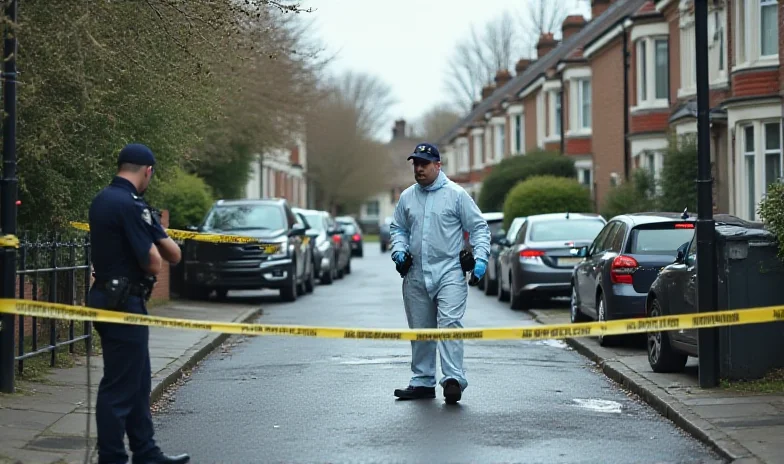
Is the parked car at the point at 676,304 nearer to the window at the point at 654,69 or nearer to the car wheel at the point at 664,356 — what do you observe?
the car wheel at the point at 664,356

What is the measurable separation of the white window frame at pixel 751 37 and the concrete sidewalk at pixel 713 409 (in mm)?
12025

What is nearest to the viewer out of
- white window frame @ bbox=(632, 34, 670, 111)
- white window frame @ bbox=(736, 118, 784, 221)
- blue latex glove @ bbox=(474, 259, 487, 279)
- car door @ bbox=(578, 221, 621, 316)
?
blue latex glove @ bbox=(474, 259, 487, 279)

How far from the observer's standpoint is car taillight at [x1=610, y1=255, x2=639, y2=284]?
13539mm

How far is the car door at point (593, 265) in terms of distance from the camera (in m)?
14.5

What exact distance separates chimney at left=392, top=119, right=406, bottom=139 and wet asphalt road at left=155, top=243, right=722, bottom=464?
13496 cm

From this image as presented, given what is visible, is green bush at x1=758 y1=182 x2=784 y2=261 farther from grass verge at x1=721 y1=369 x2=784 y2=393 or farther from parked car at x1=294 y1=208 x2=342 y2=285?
parked car at x1=294 y1=208 x2=342 y2=285

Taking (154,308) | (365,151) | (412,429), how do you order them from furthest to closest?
(365,151) < (154,308) < (412,429)

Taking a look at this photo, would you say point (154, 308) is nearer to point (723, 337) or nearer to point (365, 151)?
point (723, 337)

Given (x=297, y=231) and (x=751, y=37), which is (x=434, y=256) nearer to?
(x=297, y=231)

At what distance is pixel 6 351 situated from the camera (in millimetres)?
9453

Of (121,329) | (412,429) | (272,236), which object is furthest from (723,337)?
(272,236)

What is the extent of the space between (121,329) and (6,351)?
2.82 metres

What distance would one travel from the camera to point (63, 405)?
9.45 m

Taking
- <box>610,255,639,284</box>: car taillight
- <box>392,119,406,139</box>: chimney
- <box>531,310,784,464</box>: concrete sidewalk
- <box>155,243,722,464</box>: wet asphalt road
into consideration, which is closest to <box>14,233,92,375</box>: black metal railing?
<box>155,243,722,464</box>: wet asphalt road
